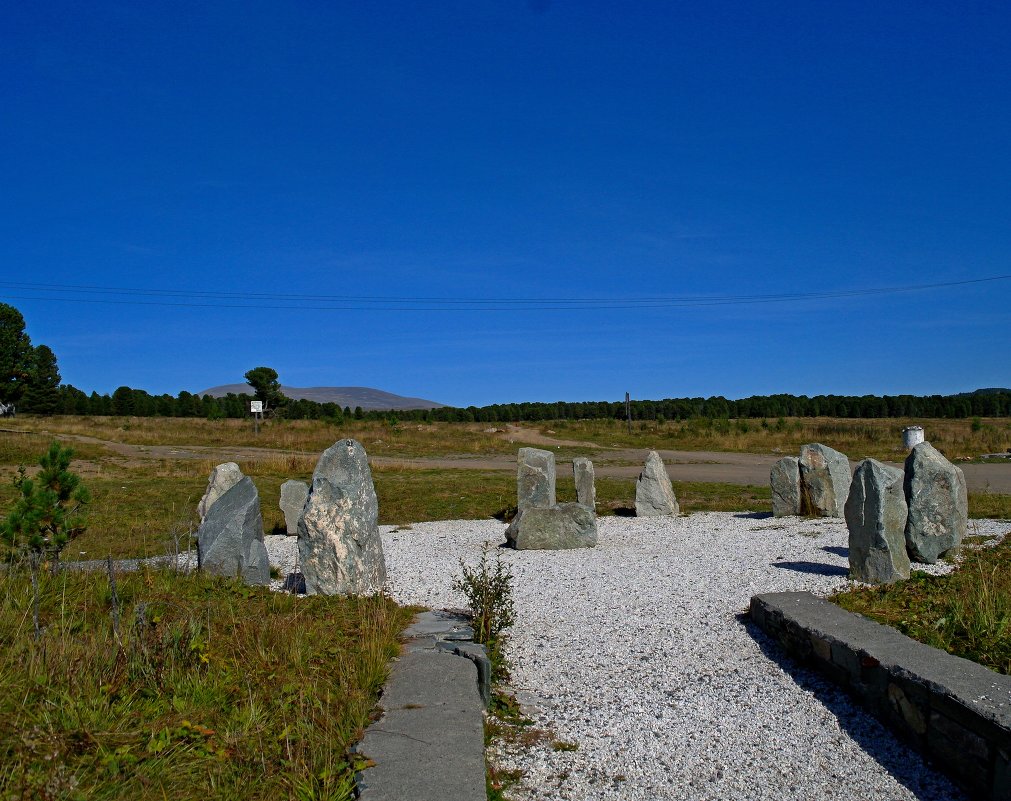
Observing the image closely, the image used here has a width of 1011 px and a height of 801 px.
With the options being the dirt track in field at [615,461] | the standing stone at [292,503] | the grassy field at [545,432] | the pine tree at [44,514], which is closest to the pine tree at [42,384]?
the grassy field at [545,432]

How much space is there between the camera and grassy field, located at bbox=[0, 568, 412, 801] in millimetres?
3439

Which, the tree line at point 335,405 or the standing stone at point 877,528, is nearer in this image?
the standing stone at point 877,528

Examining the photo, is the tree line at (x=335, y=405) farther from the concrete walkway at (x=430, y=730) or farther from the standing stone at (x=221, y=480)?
the concrete walkway at (x=430, y=730)

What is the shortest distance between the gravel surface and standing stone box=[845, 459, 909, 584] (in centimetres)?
51

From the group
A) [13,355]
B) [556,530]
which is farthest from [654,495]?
[13,355]

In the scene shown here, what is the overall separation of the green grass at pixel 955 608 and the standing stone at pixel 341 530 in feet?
16.2

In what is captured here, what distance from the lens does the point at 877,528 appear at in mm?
8500

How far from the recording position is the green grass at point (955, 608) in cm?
545

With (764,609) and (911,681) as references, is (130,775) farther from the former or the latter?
(764,609)

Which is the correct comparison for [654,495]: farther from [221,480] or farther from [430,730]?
[430,730]

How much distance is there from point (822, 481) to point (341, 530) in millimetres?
9933

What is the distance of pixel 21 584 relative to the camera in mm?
6418

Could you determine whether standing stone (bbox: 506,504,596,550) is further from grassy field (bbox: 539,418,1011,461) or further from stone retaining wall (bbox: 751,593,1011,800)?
grassy field (bbox: 539,418,1011,461)

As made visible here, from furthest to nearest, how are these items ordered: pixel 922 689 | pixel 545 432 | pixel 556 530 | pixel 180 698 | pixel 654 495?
pixel 545 432
pixel 654 495
pixel 556 530
pixel 922 689
pixel 180 698
